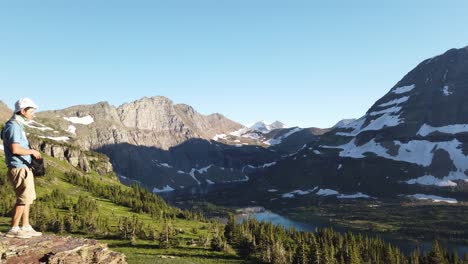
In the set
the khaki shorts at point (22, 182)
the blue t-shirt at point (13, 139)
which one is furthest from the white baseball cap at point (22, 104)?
the khaki shorts at point (22, 182)

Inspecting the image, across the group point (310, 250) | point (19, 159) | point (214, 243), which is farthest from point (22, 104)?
point (310, 250)

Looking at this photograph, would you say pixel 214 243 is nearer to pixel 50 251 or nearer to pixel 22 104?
pixel 50 251

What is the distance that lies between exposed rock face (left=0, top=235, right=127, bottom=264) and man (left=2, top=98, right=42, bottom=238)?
843mm

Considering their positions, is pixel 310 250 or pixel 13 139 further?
pixel 310 250

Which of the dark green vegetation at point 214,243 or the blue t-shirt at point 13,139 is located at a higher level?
the blue t-shirt at point 13,139

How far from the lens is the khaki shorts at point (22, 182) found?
18172 mm

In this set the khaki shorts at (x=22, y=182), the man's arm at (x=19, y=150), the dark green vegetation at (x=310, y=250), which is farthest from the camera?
the dark green vegetation at (x=310, y=250)

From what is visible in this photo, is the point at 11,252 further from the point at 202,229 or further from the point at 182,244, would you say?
the point at 202,229

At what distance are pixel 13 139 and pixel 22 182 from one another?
1.84 m

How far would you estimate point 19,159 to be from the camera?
18.2m

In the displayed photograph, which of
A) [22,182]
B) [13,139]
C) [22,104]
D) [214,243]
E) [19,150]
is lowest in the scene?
[214,243]

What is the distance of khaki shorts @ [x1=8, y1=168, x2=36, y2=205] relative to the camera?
18172 mm

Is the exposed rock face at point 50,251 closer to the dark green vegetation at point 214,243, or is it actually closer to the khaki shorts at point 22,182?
the khaki shorts at point 22,182

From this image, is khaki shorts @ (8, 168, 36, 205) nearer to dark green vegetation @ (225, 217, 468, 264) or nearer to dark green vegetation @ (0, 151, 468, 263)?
dark green vegetation @ (0, 151, 468, 263)
